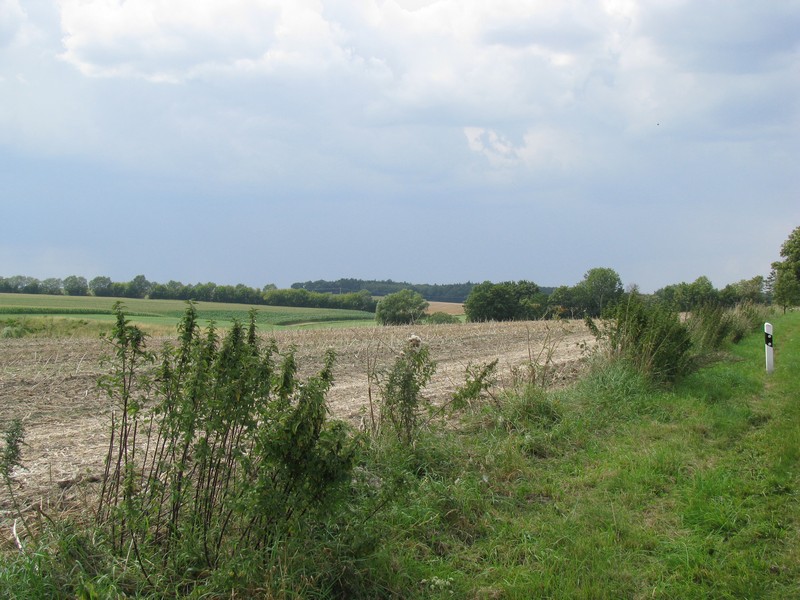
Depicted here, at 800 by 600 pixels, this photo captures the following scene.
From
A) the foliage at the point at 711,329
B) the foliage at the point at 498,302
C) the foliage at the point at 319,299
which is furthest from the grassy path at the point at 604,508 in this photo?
the foliage at the point at 319,299

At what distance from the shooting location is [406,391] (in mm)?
6422

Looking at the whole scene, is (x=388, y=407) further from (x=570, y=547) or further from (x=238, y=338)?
(x=238, y=338)

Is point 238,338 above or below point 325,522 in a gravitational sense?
above

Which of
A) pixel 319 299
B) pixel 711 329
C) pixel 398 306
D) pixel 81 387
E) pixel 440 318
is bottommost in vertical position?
pixel 81 387

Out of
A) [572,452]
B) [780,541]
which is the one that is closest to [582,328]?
[572,452]

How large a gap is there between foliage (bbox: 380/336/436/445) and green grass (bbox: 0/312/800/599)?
0.77ft

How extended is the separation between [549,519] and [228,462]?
2.81 meters

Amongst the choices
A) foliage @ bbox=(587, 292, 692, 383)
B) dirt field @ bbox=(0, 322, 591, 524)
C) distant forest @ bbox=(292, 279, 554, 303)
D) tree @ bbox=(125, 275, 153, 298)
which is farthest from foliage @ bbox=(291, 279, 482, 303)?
foliage @ bbox=(587, 292, 692, 383)

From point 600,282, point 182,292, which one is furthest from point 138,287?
point 600,282

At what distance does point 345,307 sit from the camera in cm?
6044

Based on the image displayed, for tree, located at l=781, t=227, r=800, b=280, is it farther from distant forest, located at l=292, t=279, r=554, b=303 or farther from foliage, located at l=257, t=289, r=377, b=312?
foliage, located at l=257, t=289, r=377, b=312

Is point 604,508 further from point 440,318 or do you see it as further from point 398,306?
point 398,306

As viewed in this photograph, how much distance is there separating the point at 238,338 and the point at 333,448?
0.95 metres

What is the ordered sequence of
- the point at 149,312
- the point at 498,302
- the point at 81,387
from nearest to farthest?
the point at 81,387
the point at 149,312
the point at 498,302
